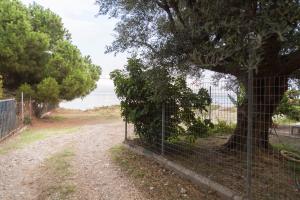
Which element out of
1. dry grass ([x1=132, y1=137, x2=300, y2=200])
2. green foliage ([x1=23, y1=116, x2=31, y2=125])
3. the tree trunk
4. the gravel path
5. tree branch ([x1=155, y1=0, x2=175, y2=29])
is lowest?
the gravel path

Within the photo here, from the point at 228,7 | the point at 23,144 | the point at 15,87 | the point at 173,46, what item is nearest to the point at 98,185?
the point at 173,46

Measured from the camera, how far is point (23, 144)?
38.6ft

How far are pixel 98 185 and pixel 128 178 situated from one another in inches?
25.5

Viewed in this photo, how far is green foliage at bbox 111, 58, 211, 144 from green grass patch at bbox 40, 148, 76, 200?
1853 mm

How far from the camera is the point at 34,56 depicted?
2002cm

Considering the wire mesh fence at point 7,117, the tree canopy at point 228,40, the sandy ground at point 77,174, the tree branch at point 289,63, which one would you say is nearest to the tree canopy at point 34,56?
the wire mesh fence at point 7,117

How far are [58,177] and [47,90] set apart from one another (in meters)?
13.0

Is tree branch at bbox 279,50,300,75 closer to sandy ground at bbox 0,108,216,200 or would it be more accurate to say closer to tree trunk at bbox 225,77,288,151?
tree trunk at bbox 225,77,288,151

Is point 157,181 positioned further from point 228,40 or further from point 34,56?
point 34,56

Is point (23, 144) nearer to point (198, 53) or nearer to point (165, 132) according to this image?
point (165, 132)

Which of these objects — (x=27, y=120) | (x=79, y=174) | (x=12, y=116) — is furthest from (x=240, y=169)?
(x=27, y=120)

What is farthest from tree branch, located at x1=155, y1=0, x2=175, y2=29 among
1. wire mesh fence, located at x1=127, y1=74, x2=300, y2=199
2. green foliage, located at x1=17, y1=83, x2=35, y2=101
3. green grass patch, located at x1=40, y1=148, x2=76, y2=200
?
green foliage, located at x1=17, y1=83, x2=35, y2=101

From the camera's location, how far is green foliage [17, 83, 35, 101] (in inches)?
758

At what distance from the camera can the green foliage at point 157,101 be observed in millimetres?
7492
